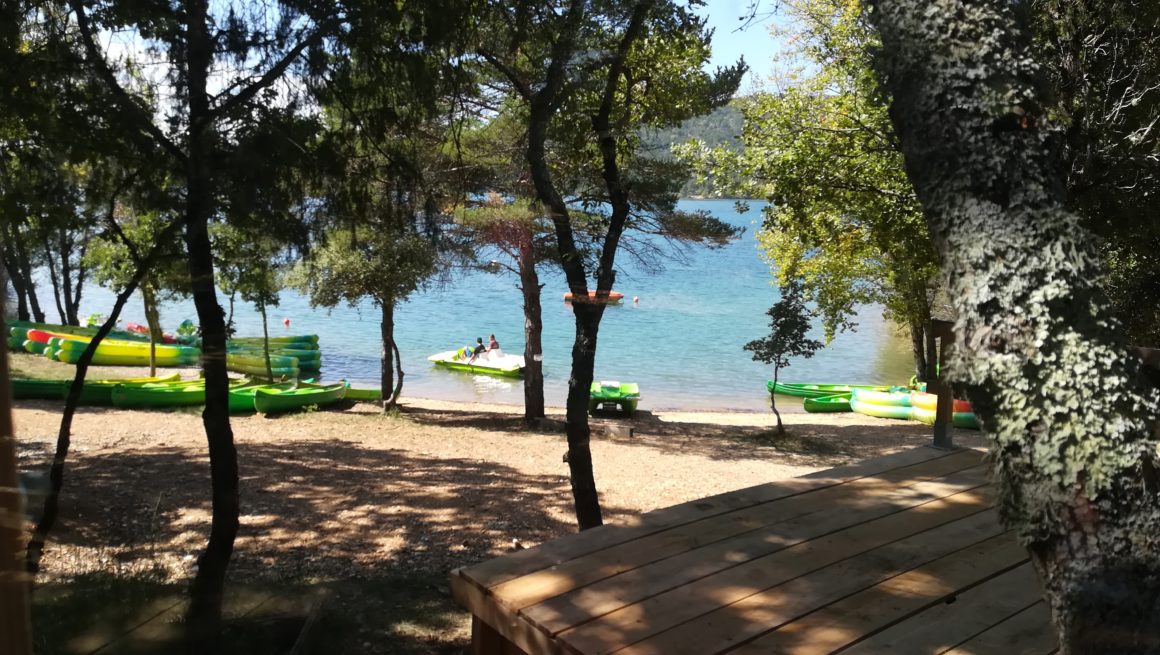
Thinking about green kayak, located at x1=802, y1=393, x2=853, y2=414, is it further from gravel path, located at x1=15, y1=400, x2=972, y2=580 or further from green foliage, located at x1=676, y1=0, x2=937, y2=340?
green foliage, located at x1=676, y1=0, x2=937, y2=340

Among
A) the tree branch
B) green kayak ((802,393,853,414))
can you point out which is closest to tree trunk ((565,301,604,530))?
the tree branch

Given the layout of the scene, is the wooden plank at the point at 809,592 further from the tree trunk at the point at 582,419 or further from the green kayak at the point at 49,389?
the green kayak at the point at 49,389

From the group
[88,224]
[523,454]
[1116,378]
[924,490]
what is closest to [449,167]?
[88,224]

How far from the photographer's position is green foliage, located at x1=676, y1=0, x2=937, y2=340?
27.4ft

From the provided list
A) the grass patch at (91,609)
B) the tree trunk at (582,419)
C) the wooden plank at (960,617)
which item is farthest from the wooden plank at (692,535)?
the tree trunk at (582,419)

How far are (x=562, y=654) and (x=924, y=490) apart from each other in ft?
6.91

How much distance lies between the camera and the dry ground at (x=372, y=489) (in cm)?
387

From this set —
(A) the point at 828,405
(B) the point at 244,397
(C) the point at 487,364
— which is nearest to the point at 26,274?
(B) the point at 244,397

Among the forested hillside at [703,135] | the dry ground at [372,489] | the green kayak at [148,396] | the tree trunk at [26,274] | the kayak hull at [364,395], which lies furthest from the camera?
the kayak hull at [364,395]

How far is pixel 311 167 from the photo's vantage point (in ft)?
11.3

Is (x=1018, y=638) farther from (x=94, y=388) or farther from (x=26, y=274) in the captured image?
(x=94, y=388)

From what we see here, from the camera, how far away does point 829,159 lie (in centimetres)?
864

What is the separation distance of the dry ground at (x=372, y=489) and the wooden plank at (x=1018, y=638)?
2.16 metres

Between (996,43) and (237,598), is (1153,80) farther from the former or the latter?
(237,598)
